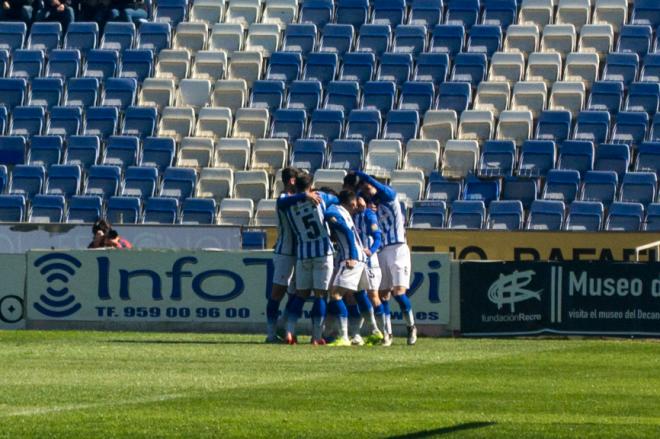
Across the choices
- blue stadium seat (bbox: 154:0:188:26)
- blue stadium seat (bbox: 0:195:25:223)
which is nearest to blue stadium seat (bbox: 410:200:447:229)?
blue stadium seat (bbox: 0:195:25:223)

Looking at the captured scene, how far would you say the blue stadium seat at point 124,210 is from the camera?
93.2 ft

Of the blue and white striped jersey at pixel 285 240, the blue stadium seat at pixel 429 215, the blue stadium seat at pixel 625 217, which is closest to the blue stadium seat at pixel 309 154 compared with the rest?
the blue stadium seat at pixel 429 215

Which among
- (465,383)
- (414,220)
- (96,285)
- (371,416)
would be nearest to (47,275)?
(96,285)

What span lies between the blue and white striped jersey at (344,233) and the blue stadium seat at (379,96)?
37.3ft

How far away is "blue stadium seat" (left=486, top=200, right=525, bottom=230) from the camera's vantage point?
26484mm

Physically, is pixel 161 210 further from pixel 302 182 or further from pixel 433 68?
pixel 302 182

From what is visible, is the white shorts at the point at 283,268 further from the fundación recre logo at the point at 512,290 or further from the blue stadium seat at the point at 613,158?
the blue stadium seat at the point at 613,158

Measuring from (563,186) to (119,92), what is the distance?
9472 millimetres

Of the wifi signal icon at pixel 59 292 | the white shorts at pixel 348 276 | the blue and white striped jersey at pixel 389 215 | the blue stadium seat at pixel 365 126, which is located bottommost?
the wifi signal icon at pixel 59 292

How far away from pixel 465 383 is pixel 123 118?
61.2ft

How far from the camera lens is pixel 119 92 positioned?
3139cm

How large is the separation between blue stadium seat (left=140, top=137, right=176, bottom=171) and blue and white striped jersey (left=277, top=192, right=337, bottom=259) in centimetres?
1173

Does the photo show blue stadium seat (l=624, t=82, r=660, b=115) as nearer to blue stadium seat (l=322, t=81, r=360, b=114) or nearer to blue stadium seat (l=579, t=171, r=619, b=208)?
blue stadium seat (l=579, t=171, r=619, b=208)

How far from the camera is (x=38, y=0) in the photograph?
115 ft
